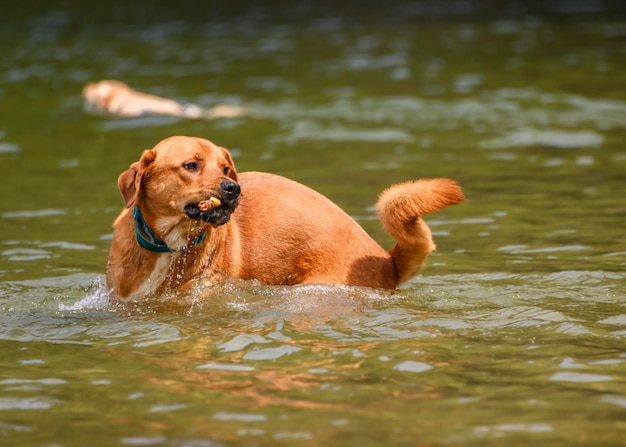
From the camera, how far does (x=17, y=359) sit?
6.69 m

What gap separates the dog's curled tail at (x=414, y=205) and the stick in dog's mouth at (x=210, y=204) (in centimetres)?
116

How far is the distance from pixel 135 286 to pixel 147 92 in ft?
43.1

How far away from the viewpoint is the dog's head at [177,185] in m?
7.32

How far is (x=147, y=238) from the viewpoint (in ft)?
25.0

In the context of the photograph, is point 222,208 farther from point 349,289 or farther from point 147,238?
point 349,289

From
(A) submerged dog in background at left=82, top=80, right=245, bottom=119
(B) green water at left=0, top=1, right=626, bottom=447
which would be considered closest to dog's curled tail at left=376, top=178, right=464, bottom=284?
(B) green water at left=0, top=1, right=626, bottom=447

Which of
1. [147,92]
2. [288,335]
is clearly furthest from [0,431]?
[147,92]

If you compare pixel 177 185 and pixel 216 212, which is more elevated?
pixel 177 185

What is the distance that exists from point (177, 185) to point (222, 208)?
0.43 m

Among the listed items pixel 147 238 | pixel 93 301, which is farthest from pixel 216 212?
pixel 93 301

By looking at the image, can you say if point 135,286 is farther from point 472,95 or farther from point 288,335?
point 472,95

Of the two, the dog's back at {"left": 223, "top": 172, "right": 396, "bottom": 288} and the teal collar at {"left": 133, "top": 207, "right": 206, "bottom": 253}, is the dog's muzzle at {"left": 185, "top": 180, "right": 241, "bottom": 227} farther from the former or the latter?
the dog's back at {"left": 223, "top": 172, "right": 396, "bottom": 288}

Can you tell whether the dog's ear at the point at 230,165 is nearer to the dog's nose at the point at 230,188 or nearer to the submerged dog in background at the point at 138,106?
the dog's nose at the point at 230,188

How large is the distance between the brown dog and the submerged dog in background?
910cm
